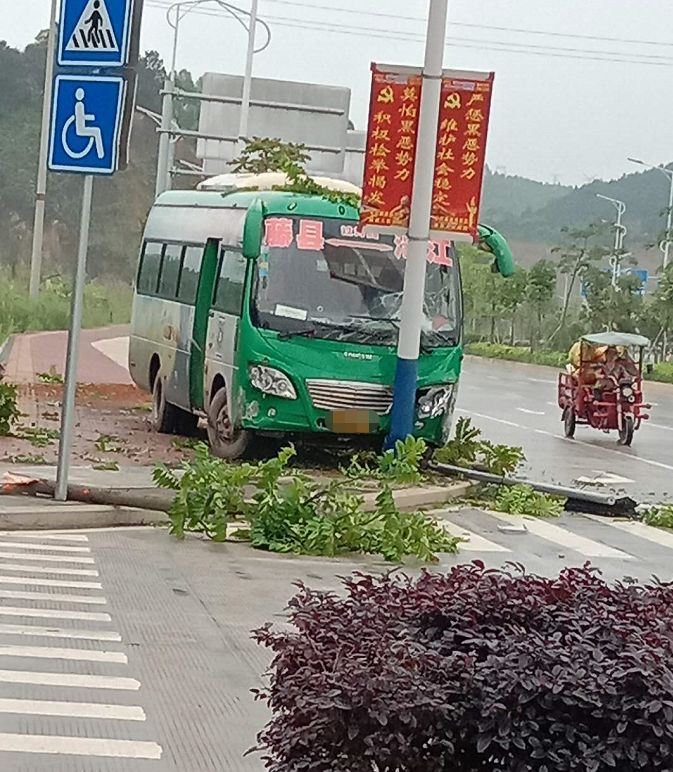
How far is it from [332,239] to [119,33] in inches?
214

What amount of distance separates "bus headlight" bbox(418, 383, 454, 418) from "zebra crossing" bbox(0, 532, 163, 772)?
6.54 meters

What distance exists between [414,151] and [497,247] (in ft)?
6.16

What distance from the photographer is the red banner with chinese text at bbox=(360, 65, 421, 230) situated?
15898 mm

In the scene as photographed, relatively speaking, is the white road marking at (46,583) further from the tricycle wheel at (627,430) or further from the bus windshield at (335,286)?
the tricycle wheel at (627,430)

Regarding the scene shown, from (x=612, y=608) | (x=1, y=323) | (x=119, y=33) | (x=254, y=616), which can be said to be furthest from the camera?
(x=1, y=323)

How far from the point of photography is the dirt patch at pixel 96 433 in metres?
15.7

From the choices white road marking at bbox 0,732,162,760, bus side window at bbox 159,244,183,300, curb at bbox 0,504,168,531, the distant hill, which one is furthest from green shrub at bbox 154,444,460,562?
the distant hill

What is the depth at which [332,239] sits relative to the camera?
1688 cm

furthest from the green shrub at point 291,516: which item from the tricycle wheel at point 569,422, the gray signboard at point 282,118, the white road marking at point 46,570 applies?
the gray signboard at point 282,118

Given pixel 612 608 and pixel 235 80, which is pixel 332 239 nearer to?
pixel 612 608

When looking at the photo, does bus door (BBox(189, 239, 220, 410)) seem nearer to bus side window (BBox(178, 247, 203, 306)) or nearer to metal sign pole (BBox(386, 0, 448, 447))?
bus side window (BBox(178, 247, 203, 306))

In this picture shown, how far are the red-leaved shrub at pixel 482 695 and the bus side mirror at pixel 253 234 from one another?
39.6 ft

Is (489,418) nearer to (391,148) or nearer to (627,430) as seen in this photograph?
(627,430)

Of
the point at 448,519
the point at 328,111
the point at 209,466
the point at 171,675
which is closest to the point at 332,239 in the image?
the point at 448,519
